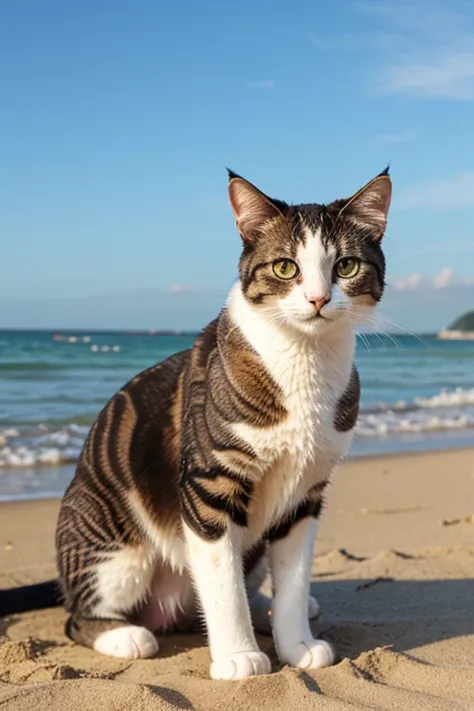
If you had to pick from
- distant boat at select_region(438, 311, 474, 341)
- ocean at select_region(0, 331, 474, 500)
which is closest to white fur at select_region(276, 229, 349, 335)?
ocean at select_region(0, 331, 474, 500)

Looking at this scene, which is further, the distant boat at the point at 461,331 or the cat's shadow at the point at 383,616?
the distant boat at the point at 461,331

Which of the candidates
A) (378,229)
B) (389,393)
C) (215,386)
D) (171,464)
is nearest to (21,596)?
(171,464)

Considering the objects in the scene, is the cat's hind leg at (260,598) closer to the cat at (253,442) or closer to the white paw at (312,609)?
the white paw at (312,609)

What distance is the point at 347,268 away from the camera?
8.66ft

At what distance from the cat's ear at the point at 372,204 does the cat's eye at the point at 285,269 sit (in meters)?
0.29

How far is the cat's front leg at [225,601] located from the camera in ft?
8.86

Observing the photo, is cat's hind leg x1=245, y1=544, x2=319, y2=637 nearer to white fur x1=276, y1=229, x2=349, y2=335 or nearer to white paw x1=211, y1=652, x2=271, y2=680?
white paw x1=211, y1=652, x2=271, y2=680

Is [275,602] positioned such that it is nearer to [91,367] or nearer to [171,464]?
[171,464]

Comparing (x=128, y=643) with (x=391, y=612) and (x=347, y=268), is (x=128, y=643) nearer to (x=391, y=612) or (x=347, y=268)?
(x=391, y=612)

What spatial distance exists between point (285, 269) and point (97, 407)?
7.85m

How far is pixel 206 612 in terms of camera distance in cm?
277

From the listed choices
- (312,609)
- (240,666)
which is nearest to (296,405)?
(240,666)

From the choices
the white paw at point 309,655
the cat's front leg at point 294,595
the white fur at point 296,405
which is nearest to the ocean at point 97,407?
the white fur at point 296,405

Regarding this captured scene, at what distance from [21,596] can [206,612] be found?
1074 mm
